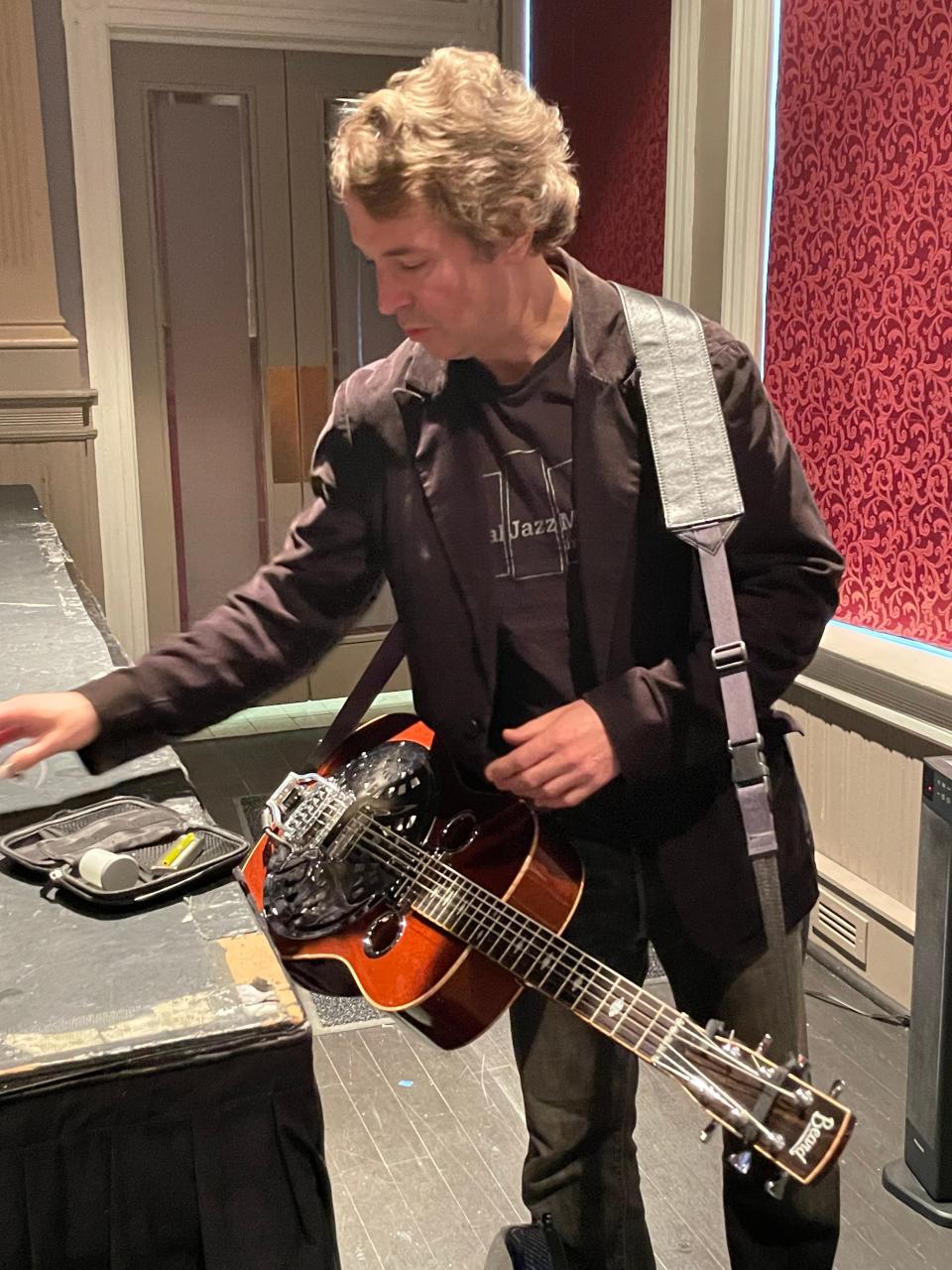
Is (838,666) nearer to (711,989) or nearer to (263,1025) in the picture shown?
(711,989)

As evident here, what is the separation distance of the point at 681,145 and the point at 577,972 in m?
2.40

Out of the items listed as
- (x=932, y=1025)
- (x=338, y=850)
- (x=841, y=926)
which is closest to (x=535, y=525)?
(x=338, y=850)

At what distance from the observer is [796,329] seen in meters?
2.64

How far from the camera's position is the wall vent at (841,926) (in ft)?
8.37

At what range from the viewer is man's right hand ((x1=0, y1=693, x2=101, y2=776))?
0.99m

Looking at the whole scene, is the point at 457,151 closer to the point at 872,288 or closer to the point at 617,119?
the point at 872,288

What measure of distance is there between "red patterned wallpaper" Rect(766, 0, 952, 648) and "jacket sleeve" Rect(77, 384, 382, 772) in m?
1.47

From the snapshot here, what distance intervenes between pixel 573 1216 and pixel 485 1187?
0.66m

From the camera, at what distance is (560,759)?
1089 millimetres

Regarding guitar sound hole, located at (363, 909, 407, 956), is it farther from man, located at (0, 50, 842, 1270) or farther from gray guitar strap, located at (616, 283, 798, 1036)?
gray guitar strap, located at (616, 283, 798, 1036)

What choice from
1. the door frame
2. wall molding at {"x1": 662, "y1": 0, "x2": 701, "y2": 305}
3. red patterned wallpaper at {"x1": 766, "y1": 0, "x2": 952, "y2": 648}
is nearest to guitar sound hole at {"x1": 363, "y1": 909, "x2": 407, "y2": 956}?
red patterned wallpaper at {"x1": 766, "y1": 0, "x2": 952, "y2": 648}

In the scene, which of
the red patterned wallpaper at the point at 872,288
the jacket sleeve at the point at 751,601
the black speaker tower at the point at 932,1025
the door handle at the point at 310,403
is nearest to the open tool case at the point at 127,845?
the jacket sleeve at the point at 751,601

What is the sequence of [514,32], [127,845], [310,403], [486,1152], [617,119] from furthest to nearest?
[310,403] < [514,32] < [617,119] < [486,1152] < [127,845]

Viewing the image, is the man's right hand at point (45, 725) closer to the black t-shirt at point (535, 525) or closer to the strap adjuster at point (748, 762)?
the black t-shirt at point (535, 525)
